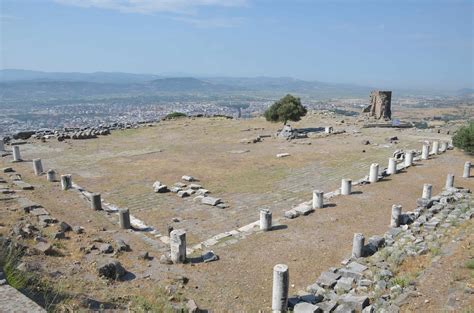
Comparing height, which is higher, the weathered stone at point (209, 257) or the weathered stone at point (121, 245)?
the weathered stone at point (121, 245)

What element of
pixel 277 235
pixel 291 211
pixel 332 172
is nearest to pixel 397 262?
pixel 277 235

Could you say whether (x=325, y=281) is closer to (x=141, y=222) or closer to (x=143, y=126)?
(x=141, y=222)

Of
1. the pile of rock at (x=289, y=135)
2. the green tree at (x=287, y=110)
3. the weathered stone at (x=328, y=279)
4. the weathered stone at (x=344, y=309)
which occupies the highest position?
the green tree at (x=287, y=110)

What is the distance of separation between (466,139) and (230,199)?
53.8 feet

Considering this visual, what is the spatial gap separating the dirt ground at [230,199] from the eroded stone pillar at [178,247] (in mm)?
359

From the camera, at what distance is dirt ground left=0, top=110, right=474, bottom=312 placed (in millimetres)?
8703

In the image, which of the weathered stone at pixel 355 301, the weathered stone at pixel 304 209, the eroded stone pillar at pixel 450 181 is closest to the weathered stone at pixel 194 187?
the weathered stone at pixel 304 209

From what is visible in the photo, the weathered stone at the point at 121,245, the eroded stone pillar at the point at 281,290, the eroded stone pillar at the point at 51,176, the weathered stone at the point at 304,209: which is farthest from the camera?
the eroded stone pillar at the point at 51,176

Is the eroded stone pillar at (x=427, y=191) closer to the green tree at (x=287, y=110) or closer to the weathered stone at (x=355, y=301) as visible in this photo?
the weathered stone at (x=355, y=301)

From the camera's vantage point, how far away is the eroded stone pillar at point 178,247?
376 inches

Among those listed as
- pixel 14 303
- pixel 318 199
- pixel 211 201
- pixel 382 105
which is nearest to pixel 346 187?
pixel 318 199

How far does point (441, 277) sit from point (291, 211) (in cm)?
615

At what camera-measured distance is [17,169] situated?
2022 cm

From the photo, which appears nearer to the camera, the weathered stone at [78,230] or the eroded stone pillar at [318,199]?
the weathered stone at [78,230]
